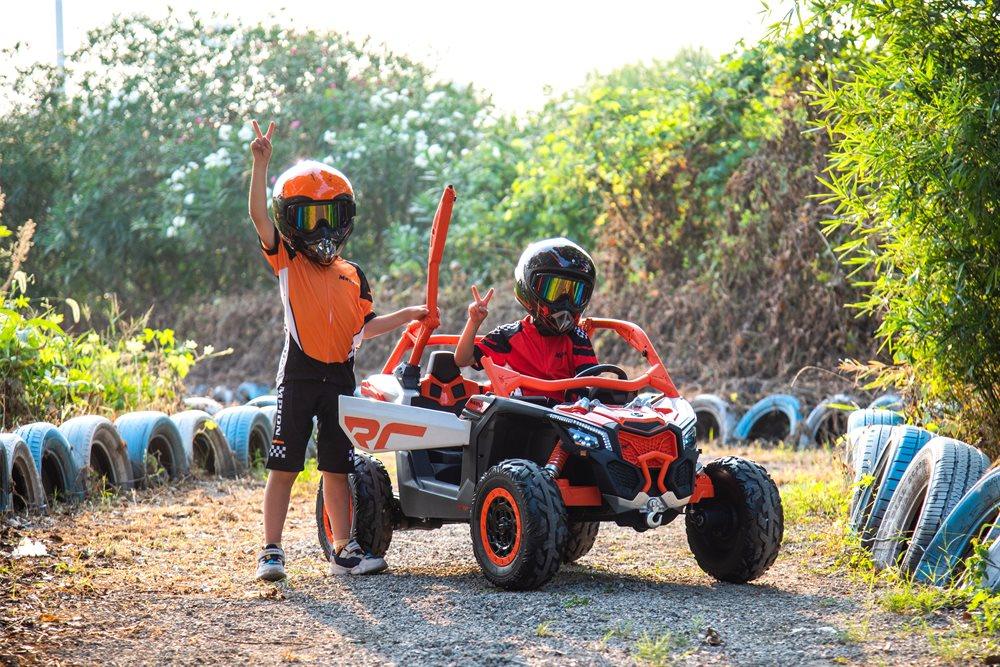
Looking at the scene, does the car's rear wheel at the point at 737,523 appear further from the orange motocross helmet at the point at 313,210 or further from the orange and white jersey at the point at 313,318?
the orange motocross helmet at the point at 313,210

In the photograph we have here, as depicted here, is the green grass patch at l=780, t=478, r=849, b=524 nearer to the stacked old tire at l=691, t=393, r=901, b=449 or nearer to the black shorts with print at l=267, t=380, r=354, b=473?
the black shorts with print at l=267, t=380, r=354, b=473

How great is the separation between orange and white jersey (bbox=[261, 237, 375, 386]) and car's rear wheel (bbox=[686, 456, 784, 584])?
62.7 inches

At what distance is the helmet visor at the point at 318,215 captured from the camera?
5473mm

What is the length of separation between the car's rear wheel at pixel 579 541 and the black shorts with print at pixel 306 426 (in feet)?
3.40

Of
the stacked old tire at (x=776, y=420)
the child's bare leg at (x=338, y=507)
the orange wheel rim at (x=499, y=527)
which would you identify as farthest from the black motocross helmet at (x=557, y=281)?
the stacked old tire at (x=776, y=420)

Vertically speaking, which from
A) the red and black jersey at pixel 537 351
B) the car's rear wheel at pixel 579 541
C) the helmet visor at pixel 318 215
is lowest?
the car's rear wheel at pixel 579 541

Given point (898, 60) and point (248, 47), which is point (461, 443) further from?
point (248, 47)

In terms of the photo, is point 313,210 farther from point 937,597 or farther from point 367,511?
point 937,597

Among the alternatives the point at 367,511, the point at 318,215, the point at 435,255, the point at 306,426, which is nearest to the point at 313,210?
the point at 318,215

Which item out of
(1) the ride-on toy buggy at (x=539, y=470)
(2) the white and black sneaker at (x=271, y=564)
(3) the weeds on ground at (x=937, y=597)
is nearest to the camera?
(3) the weeds on ground at (x=937, y=597)

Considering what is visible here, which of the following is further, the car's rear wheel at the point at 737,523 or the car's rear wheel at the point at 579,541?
the car's rear wheel at the point at 579,541

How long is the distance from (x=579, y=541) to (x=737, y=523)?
85 cm

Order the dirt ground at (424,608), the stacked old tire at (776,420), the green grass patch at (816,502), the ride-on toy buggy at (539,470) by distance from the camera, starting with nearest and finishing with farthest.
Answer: the dirt ground at (424,608) < the ride-on toy buggy at (539,470) < the green grass patch at (816,502) < the stacked old tire at (776,420)

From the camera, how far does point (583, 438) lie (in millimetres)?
5098
